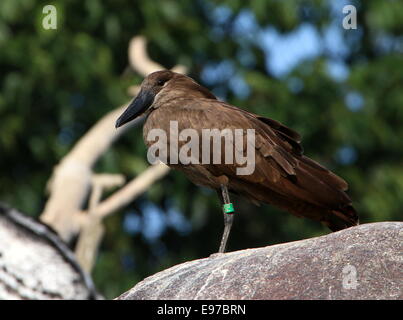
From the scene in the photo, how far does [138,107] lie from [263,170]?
99cm

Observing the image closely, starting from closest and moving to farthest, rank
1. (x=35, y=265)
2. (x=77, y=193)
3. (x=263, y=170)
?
1. (x=263, y=170)
2. (x=35, y=265)
3. (x=77, y=193)

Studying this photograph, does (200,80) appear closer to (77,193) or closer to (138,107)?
(77,193)

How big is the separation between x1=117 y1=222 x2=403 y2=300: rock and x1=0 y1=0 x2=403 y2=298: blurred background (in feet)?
22.4

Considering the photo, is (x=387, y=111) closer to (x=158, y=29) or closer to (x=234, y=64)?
(x=234, y=64)

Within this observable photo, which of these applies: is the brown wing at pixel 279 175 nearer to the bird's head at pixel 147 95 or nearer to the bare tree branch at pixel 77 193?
the bird's head at pixel 147 95

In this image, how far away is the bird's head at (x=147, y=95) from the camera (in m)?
7.57

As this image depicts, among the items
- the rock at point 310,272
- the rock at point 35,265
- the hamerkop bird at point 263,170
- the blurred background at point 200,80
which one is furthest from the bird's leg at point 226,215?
the blurred background at point 200,80

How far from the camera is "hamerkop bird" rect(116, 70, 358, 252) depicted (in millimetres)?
7145

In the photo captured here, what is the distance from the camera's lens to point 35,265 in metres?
8.87

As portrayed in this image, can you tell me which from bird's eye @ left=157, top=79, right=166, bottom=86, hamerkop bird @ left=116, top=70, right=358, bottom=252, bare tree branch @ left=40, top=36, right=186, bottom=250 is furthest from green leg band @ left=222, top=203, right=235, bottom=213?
bare tree branch @ left=40, top=36, right=186, bottom=250

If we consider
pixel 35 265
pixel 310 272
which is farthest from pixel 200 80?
pixel 310 272

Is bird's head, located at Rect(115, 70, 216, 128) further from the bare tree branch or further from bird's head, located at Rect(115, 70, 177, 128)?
the bare tree branch

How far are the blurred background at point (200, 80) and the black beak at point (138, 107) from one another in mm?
5407

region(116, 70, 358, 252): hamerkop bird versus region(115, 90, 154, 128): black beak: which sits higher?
region(115, 90, 154, 128): black beak
